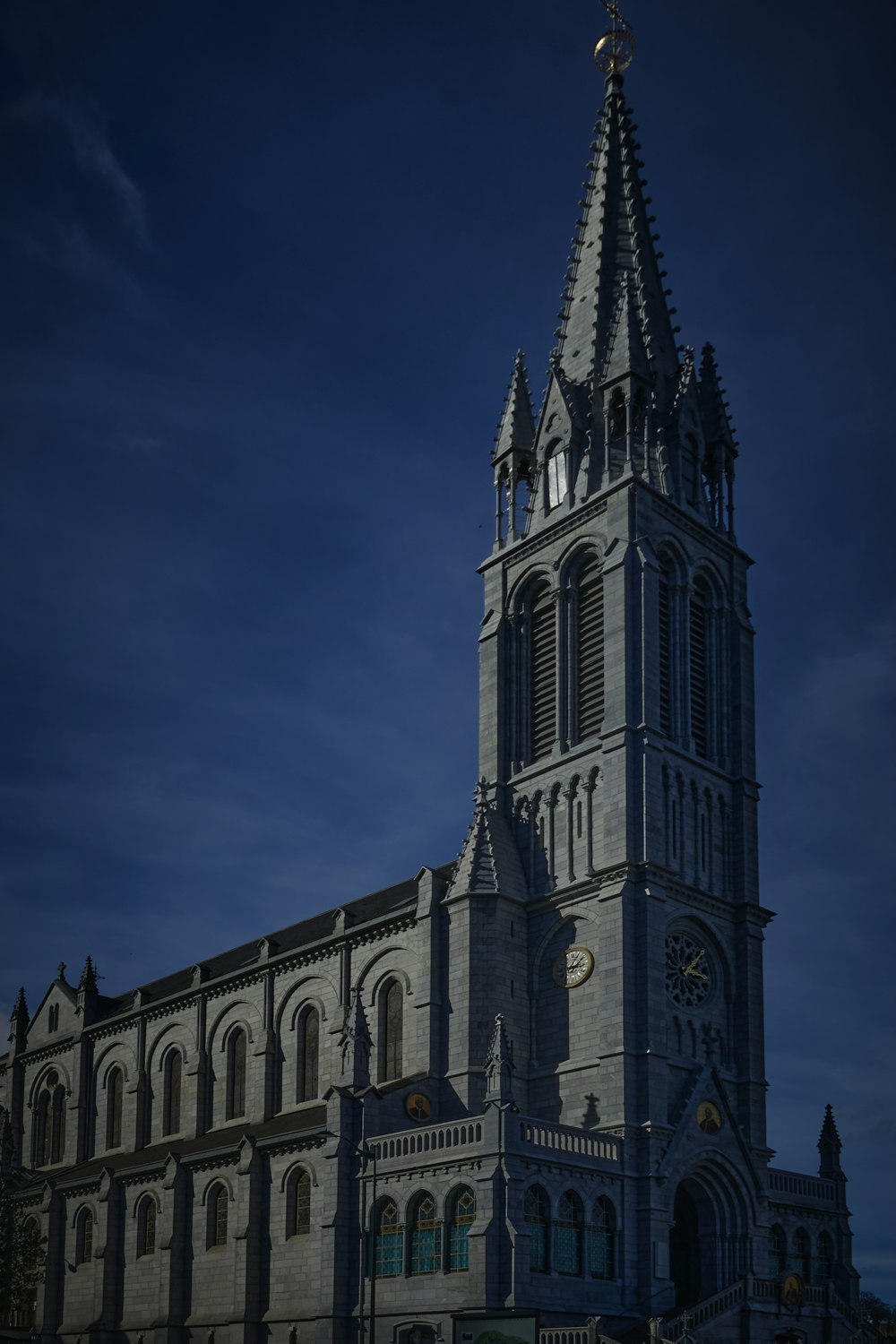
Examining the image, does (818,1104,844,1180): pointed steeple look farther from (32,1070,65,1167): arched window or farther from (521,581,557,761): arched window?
(32,1070,65,1167): arched window

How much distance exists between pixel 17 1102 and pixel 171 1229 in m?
29.7

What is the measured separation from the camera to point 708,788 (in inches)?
2648

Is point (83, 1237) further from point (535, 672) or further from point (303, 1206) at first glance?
point (535, 672)

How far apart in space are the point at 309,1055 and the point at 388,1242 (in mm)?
15831

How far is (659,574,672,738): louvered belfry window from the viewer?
6669 centimetres

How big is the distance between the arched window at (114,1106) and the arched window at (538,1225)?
36.9 metres

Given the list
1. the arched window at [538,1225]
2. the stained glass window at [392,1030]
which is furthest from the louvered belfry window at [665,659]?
the arched window at [538,1225]

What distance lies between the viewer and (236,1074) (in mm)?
76312

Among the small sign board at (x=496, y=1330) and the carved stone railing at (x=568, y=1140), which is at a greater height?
the carved stone railing at (x=568, y=1140)

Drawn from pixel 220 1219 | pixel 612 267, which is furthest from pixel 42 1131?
pixel 612 267

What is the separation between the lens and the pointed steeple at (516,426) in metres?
76.1

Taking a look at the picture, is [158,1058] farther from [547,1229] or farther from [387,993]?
[547,1229]

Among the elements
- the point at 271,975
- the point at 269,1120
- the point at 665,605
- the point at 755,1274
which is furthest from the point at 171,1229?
the point at 665,605

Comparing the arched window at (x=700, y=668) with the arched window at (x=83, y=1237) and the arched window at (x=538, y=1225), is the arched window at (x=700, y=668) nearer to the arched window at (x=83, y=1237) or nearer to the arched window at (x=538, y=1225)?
the arched window at (x=538, y=1225)
